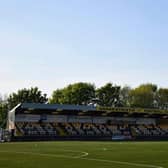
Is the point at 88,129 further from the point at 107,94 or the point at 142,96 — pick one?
the point at 142,96

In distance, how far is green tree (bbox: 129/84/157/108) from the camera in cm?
14588

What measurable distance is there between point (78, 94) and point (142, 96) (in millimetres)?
24035

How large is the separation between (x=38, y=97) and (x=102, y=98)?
20.4 metres

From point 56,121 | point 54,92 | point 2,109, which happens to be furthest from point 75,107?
point 54,92

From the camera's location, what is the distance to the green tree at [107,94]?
139 m

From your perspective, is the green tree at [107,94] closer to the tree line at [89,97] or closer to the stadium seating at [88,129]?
the tree line at [89,97]

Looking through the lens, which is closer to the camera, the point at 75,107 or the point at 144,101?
the point at 75,107

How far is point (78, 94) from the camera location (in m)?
136

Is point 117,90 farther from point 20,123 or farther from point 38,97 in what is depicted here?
point 20,123

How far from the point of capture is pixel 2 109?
127938 mm

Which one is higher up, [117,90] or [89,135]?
[117,90]

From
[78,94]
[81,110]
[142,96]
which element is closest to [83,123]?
[81,110]

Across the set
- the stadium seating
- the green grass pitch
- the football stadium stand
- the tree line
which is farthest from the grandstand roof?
the green grass pitch

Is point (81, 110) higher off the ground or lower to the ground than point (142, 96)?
lower
